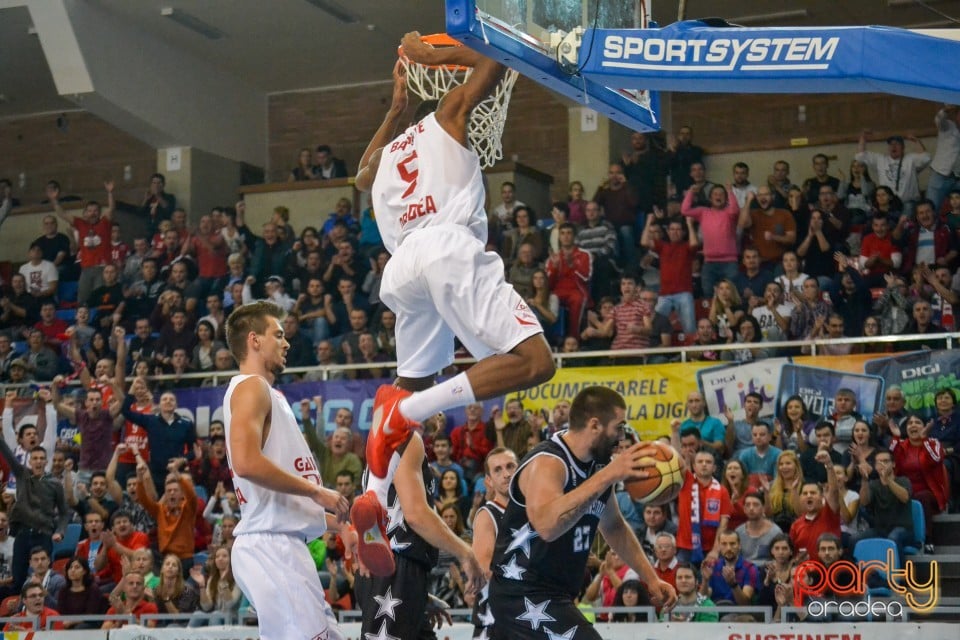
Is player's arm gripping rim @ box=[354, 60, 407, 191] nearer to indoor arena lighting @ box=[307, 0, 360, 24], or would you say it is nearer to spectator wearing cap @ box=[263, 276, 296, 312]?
spectator wearing cap @ box=[263, 276, 296, 312]

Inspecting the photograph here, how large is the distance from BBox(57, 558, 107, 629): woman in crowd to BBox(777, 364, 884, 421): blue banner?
7768 millimetres

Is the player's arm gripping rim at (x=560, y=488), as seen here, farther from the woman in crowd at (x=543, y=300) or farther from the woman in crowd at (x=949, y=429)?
the woman in crowd at (x=543, y=300)

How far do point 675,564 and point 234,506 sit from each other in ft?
18.9

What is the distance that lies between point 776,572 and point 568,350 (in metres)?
4.93

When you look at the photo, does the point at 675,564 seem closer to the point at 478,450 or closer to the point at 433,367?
the point at 478,450

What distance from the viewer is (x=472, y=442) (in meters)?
15.6

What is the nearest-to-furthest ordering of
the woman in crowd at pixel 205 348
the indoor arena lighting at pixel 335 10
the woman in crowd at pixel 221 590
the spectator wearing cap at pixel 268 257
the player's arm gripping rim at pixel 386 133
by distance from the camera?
the player's arm gripping rim at pixel 386 133
the woman in crowd at pixel 221 590
the woman in crowd at pixel 205 348
the spectator wearing cap at pixel 268 257
the indoor arena lighting at pixel 335 10

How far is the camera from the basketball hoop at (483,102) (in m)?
7.95

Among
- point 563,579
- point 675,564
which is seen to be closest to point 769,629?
point 675,564

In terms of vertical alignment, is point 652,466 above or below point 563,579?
above

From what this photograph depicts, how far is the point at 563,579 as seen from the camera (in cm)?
682

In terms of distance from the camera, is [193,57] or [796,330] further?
[193,57]

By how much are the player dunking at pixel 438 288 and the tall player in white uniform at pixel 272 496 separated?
299 millimetres

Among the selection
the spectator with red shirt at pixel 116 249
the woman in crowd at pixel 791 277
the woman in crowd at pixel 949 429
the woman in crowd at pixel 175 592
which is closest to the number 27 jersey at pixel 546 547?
the woman in crowd at pixel 949 429
